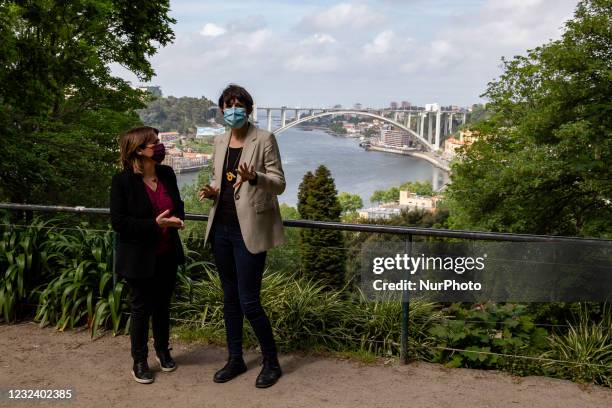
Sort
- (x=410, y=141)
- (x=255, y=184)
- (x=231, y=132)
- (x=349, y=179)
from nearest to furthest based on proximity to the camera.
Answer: (x=255, y=184)
(x=231, y=132)
(x=349, y=179)
(x=410, y=141)

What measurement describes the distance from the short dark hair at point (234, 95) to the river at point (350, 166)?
78.7 m

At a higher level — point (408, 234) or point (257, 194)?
point (257, 194)

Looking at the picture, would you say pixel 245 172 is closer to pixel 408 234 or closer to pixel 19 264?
pixel 408 234

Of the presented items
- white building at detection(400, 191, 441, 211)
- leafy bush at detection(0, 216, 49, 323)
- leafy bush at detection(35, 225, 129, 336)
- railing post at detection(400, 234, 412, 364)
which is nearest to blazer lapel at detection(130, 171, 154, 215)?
leafy bush at detection(35, 225, 129, 336)

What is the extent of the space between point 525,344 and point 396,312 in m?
0.78

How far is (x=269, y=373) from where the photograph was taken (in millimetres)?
3574

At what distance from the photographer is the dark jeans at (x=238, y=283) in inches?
135

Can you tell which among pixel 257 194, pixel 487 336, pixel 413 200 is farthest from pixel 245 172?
pixel 413 200

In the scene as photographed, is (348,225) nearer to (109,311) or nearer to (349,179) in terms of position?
(109,311)

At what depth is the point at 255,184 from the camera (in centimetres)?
319

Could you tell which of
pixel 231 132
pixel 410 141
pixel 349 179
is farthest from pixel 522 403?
pixel 410 141

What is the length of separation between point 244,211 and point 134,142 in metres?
0.70

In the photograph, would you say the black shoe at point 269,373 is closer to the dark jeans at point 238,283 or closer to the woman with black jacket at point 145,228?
the dark jeans at point 238,283

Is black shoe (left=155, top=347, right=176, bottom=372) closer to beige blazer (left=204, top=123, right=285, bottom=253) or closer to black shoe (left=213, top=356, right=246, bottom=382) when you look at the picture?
black shoe (left=213, top=356, right=246, bottom=382)
